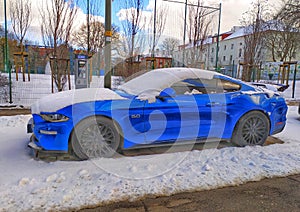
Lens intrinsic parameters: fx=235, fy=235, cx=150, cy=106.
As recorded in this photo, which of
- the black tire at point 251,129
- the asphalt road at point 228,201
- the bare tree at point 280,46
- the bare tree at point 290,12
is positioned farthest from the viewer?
the bare tree at point 280,46

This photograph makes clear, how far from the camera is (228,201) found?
2.64 meters

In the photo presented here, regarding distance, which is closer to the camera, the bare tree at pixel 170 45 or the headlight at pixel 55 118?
the headlight at pixel 55 118

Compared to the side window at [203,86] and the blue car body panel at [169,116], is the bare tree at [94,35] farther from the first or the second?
the blue car body panel at [169,116]

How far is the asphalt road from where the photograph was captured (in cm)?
246

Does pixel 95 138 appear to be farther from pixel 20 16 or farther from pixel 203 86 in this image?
pixel 20 16

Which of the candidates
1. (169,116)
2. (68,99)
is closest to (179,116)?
(169,116)

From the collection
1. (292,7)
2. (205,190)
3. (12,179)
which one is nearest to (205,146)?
(205,190)

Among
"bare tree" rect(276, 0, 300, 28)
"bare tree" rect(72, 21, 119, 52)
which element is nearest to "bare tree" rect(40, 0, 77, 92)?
"bare tree" rect(72, 21, 119, 52)

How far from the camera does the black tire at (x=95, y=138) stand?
346 centimetres

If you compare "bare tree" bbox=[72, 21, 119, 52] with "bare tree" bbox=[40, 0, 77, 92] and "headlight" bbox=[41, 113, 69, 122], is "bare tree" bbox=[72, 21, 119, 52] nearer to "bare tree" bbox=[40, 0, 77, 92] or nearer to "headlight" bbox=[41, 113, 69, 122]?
"bare tree" bbox=[40, 0, 77, 92]

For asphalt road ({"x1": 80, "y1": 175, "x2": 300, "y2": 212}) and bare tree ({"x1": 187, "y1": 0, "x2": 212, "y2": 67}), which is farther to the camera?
bare tree ({"x1": 187, "y1": 0, "x2": 212, "y2": 67})

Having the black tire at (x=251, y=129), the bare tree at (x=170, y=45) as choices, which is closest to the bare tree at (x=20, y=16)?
the bare tree at (x=170, y=45)

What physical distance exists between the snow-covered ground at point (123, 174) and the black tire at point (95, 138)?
147 mm

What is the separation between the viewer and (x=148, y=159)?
3.71 metres
